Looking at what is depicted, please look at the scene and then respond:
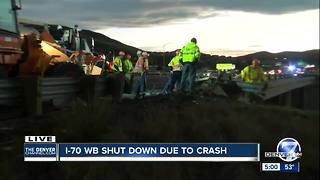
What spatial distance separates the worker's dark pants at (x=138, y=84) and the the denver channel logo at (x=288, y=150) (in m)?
1.47

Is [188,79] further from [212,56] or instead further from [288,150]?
[288,150]

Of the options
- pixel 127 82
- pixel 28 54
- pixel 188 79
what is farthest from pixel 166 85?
pixel 28 54

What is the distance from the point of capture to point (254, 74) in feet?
12.0

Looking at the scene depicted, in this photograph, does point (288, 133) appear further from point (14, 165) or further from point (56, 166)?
point (14, 165)

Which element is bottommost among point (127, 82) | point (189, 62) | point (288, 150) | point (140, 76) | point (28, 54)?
point (288, 150)

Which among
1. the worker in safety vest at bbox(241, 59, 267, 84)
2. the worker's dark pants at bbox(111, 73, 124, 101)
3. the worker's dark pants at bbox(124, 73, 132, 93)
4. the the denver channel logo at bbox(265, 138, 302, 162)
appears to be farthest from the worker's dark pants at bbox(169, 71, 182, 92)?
the the denver channel logo at bbox(265, 138, 302, 162)

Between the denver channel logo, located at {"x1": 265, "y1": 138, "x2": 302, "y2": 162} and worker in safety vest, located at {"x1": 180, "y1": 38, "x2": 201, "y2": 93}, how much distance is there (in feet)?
2.41

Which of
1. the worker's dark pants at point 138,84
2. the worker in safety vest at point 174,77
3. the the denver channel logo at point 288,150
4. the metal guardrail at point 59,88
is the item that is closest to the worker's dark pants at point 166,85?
the worker in safety vest at point 174,77

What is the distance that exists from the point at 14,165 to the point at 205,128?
113cm

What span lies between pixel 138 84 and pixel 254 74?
1.78 m

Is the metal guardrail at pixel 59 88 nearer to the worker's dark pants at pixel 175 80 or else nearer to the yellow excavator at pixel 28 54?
the yellow excavator at pixel 28 54

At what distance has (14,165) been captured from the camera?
3635mm

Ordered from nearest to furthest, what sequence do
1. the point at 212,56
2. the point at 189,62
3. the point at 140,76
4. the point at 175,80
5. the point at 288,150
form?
1. the point at 288,150
2. the point at 212,56
3. the point at 189,62
4. the point at 175,80
5. the point at 140,76

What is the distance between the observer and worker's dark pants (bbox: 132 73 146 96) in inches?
192
